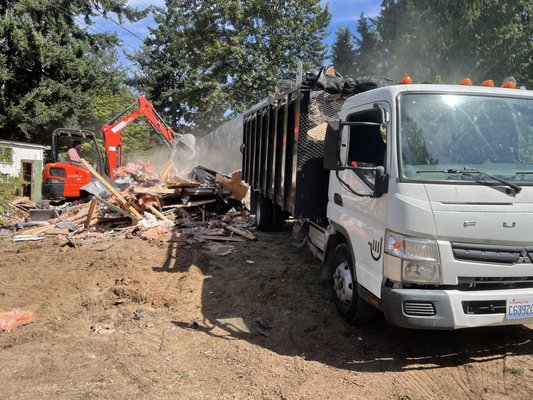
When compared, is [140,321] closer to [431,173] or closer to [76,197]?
[431,173]

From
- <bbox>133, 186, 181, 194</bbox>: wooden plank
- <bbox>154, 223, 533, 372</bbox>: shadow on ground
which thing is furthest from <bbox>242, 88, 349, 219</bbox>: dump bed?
<bbox>133, 186, 181, 194</bbox>: wooden plank

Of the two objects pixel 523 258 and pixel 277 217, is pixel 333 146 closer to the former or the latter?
pixel 523 258

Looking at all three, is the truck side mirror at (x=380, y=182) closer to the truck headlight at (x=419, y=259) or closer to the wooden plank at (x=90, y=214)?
the truck headlight at (x=419, y=259)

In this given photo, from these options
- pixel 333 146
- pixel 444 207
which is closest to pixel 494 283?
pixel 444 207

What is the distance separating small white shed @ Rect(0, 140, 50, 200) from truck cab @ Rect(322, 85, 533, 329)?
44.6 ft

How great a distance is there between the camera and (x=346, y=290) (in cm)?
487

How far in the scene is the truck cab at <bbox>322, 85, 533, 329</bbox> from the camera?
3.70 metres

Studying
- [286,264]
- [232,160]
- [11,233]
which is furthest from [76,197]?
[286,264]

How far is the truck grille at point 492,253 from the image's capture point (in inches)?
146

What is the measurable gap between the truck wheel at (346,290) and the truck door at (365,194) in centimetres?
26

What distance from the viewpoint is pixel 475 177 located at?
3867 millimetres

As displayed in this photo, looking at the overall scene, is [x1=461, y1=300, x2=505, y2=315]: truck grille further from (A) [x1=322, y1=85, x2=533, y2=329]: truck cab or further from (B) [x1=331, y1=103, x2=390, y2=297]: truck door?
(B) [x1=331, y1=103, x2=390, y2=297]: truck door

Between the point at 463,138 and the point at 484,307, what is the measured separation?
1.53m

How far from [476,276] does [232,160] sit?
57.6 feet
